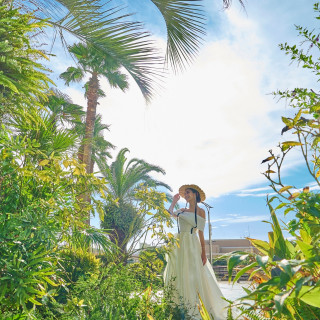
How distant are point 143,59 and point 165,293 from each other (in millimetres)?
3580

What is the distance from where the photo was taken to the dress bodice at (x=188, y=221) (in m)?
4.65

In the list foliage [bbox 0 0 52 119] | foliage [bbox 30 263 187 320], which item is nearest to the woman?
foliage [bbox 30 263 187 320]

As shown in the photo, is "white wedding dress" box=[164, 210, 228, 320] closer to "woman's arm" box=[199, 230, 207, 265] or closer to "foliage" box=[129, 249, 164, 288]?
"woman's arm" box=[199, 230, 207, 265]

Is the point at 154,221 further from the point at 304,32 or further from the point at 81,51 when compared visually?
the point at 81,51

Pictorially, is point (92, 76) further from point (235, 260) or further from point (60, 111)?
point (235, 260)

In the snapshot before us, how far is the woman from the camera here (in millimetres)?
4332

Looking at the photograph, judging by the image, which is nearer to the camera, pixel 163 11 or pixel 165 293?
pixel 165 293

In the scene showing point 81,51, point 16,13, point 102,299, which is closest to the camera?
point 16,13

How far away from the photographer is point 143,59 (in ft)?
17.1

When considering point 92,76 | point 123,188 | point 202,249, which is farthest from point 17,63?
point 123,188

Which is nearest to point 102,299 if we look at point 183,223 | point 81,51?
point 183,223

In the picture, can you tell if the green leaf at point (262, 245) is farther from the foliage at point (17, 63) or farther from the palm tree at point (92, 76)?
the palm tree at point (92, 76)

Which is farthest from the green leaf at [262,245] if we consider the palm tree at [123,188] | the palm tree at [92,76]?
the palm tree at [123,188]

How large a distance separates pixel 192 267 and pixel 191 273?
0.27ft
